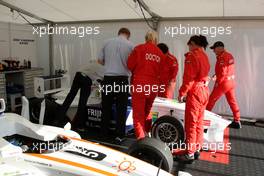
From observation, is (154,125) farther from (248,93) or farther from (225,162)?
(248,93)

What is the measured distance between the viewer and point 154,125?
169 inches

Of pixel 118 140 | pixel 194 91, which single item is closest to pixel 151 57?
pixel 194 91

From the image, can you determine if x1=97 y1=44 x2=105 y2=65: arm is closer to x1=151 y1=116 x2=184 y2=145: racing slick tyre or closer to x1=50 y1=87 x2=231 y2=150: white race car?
x1=50 y1=87 x2=231 y2=150: white race car

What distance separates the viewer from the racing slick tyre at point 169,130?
13.5ft

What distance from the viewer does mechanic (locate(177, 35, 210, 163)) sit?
366cm

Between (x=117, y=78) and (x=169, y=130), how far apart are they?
3.42ft

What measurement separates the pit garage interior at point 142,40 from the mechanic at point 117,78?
33 centimetres

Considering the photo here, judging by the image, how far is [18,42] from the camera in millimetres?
7477

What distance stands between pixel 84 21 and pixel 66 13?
0.95m

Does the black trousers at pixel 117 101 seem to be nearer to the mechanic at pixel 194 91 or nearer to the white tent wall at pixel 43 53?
the mechanic at pixel 194 91

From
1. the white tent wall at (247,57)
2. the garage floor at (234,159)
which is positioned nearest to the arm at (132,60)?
the garage floor at (234,159)

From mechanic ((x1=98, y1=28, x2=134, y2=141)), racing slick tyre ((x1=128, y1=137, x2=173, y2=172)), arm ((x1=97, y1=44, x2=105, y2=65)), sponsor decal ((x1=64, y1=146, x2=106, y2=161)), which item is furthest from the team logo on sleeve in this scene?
sponsor decal ((x1=64, y1=146, x2=106, y2=161))

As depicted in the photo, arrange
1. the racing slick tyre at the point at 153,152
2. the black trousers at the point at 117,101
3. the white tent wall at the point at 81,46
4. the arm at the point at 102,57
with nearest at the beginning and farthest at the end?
the racing slick tyre at the point at 153,152 < the black trousers at the point at 117,101 < the arm at the point at 102,57 < the white tent wall at the point at 81,46

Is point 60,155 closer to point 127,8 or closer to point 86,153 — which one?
point 86,153
